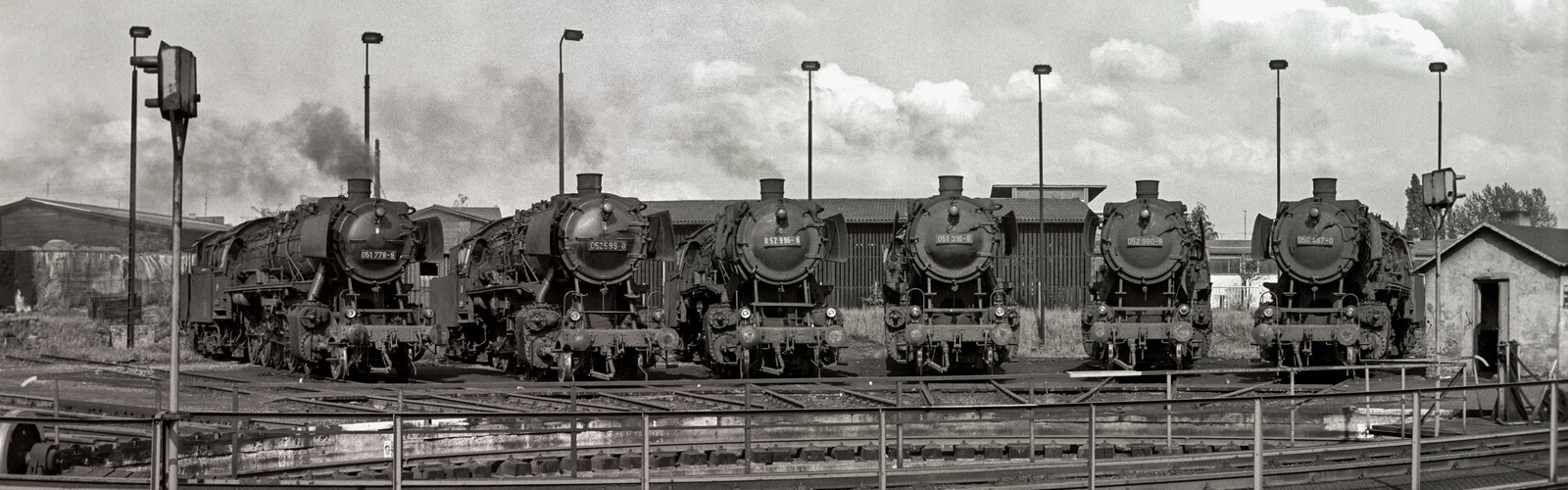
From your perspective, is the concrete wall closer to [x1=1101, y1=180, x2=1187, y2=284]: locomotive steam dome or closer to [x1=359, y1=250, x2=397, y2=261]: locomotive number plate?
[x1=1101, y1=180, x2=1187, y2=284]: locomotive steam dome

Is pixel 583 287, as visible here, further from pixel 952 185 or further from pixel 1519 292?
pixel 1519 292

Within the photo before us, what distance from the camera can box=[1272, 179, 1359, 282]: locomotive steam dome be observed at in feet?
88.0

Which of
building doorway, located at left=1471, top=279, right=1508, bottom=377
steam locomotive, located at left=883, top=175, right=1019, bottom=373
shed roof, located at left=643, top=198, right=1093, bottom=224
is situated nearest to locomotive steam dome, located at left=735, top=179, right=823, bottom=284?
steam locomotive, located at left=883, top=175, right=1019, bottom=373

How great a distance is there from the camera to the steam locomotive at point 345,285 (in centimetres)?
2619

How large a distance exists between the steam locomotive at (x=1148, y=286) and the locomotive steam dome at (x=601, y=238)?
28.8 feet

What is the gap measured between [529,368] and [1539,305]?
18913 millimetres

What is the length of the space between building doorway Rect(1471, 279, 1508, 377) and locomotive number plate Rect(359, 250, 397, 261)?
20.8 m

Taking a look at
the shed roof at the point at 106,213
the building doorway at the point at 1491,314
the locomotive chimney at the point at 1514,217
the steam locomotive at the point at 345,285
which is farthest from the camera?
the shed roof at the point at 106,213

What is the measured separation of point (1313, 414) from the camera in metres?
19.3

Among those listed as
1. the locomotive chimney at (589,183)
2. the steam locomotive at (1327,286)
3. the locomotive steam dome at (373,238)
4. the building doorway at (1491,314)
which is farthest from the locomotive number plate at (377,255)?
the building doorway at (1491,314)

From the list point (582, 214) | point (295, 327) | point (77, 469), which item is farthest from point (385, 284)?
point (77, 469)

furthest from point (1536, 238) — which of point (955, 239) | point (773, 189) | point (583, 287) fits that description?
point (583, 287)

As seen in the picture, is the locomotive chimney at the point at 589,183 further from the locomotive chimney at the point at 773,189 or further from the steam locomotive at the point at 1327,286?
the steam locomotive at the point at 1327,286

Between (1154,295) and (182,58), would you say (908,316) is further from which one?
(182,58)
